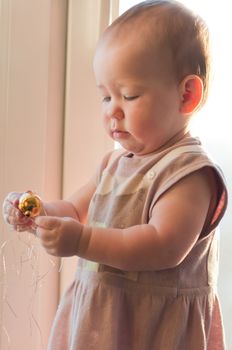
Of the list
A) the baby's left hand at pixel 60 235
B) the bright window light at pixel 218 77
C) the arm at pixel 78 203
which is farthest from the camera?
the bright window light at pixel 218 77

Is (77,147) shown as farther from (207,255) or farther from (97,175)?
(207,255)

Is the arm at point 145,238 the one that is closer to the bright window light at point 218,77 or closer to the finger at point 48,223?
the finger at point 48,223

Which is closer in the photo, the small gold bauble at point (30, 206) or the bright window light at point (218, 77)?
the small gold bauble at point (30, 206)

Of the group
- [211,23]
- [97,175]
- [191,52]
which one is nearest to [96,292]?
[97,175]

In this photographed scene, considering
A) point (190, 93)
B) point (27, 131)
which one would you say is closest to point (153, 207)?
point (190, 93)

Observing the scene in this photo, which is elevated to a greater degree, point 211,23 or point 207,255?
point 211,23

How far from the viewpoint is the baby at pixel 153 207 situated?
697mm

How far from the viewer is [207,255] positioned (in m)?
0.80

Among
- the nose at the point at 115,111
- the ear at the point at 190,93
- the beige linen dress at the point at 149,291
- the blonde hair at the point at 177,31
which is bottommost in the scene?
the beige linen dress at the point at 149,291

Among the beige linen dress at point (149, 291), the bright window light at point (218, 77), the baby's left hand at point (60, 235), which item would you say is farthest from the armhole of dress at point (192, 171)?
the bright window light at point (218, 77)

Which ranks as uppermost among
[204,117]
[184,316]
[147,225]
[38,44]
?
[38,44]

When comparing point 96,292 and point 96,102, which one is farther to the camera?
point 96,102

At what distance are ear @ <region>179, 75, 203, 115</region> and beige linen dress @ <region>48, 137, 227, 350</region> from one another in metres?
0.04

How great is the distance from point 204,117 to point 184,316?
1.26 ft
